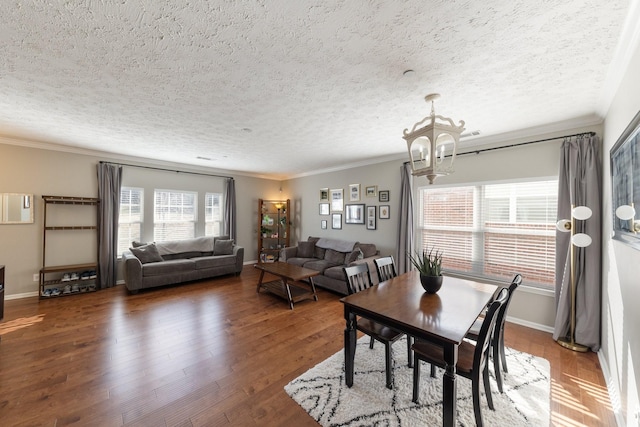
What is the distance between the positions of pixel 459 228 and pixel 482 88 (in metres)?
2.25

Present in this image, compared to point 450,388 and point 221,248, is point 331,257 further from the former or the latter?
point 450,388

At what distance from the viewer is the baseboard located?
68.6 inches

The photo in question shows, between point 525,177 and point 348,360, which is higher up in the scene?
point 525,177

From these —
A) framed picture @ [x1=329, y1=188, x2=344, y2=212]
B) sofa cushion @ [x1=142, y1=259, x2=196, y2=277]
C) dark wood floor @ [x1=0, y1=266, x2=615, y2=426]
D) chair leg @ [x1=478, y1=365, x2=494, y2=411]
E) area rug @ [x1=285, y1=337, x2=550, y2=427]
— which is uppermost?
framed picture @ [x1=329, y1=188, x2=344, y2=212]

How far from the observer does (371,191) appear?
5.10 meters

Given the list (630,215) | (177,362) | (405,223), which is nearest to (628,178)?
(630,215)

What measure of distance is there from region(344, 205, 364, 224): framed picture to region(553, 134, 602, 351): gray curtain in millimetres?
3051

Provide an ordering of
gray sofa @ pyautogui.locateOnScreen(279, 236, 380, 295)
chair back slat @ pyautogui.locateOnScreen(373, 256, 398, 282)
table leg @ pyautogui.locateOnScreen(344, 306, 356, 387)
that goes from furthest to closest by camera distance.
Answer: gray sofa @ pyautogui.locateOnScreen(279, 236, 380, 295), chair back slat @ pyautogui.locateOnScreen(373, 256, 398, 282), table leg @ pyautogui.locateOnScreen(344, 306, 356, 387)

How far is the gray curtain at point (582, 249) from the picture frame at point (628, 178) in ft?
2.80

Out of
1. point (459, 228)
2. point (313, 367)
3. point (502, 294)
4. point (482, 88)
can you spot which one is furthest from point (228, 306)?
point (482, 88)

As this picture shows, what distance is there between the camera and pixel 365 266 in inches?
102

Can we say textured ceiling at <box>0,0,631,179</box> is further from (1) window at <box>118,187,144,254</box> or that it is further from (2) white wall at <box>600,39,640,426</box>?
(1) window at <box>118,187,144,254</box>

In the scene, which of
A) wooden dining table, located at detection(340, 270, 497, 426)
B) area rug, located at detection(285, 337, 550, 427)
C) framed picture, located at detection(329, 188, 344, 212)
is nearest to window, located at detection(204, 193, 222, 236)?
framed picture, located at detection(329, 188, 344, 212)

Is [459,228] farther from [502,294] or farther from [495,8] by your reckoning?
[495,8]
